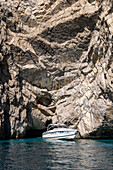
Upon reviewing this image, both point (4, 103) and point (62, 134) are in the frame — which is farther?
point (4, 103)

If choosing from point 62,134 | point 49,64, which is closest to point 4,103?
point 62,134

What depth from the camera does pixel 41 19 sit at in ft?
155

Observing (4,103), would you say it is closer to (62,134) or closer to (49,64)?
(62,134)

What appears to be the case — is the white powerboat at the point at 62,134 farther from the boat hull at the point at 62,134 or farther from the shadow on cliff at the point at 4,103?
the shadow on cliff at the point at 4,103

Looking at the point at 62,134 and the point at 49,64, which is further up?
the point at 49,64

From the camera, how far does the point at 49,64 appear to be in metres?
46.8

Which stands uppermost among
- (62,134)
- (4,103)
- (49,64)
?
(49,64)

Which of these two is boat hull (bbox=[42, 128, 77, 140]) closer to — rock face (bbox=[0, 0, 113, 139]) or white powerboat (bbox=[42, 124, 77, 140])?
white powerboat (bbox=[42, 124, 77, 140])

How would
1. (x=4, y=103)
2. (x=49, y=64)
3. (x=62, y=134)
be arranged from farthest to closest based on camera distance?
(x=49, y=64), (x=4, y=103), (x=62, y=134)

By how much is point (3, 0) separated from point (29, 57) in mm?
13359

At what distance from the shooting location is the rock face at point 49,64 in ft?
134

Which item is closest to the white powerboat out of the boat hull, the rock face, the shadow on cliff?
the boat hull

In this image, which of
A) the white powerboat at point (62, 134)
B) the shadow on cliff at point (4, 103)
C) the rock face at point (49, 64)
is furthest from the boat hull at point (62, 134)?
the shadow on cliff at point (4, 103)

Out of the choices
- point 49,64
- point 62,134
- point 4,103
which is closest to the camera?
point 62,134
